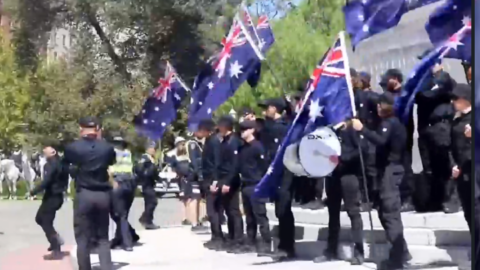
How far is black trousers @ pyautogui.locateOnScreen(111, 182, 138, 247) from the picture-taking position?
13.5 meters

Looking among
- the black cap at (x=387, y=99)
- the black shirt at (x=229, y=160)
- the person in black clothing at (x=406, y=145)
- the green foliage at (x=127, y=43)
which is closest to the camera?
the black cap at (x=387, y=99)

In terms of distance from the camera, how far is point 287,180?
11180 mm

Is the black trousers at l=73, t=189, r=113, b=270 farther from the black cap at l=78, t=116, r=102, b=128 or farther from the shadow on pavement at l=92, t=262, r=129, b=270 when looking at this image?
the shadow on pavement at l=92, t=262, r=129, b=270

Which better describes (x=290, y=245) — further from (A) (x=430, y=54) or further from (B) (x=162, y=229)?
(B) (x=162, y=229)

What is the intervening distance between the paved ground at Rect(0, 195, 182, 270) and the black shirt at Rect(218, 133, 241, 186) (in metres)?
2.59

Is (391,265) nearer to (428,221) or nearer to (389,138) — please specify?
(428,221)

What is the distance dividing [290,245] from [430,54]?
2.96 meters

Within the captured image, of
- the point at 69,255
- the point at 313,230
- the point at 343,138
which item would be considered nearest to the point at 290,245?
the point at 313,230

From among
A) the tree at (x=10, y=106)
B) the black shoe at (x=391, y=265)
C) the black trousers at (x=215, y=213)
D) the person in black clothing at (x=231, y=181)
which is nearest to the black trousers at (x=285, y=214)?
the person in black clothing at (x=231, y=181)

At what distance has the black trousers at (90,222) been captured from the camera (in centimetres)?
1049

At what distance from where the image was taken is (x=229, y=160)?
41.2 feet

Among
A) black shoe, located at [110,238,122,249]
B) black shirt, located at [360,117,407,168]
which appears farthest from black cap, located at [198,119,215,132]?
black shirt, located at [360,117,407,168]

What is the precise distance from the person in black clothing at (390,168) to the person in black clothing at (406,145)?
545mm

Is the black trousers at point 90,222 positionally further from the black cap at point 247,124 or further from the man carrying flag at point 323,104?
the black cap at point 247,124
